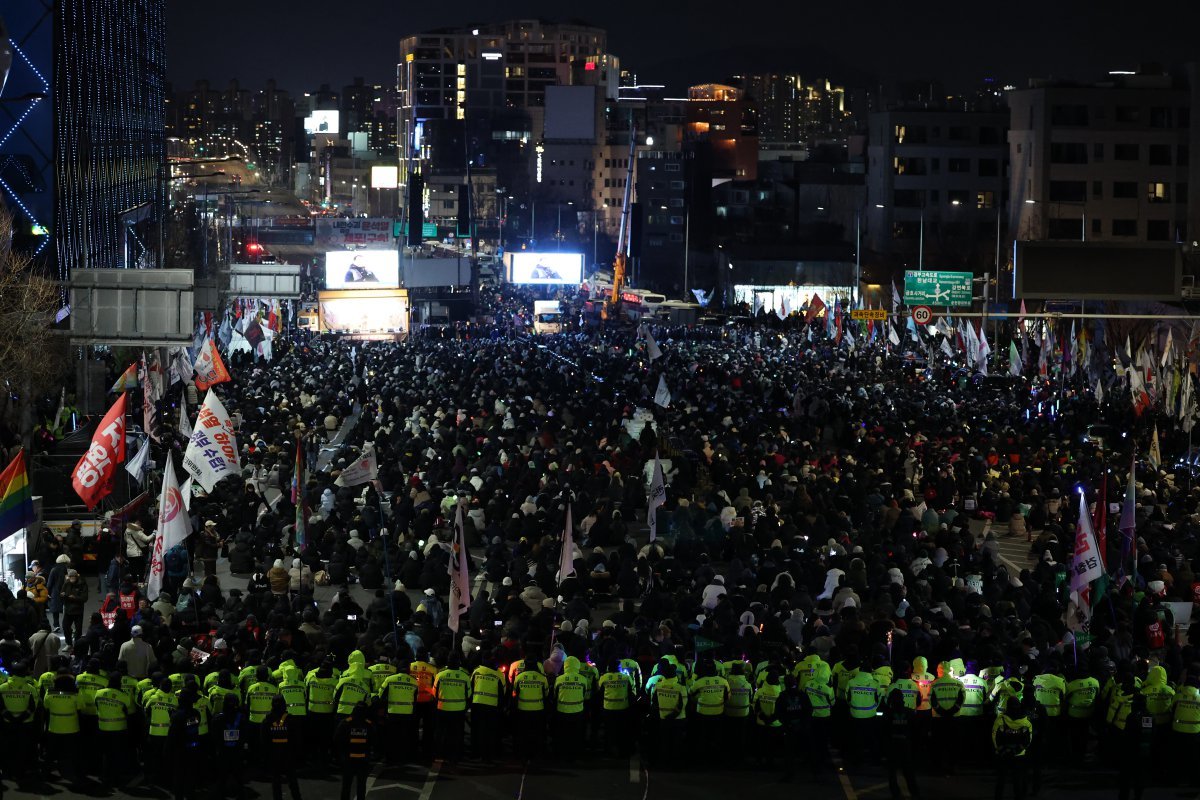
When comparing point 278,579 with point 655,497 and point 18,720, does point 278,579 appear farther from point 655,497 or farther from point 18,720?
point 18,720

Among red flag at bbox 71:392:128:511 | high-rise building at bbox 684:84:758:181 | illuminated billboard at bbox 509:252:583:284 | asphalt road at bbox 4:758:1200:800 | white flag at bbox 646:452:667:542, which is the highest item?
high-rise building at bbox 684:84:758:181

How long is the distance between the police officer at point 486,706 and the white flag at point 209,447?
7848mm

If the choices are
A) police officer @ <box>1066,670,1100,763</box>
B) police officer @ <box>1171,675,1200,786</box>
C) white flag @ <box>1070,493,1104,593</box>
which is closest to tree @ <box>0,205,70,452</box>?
white flag @ <box>1070,493,1104,593</box>

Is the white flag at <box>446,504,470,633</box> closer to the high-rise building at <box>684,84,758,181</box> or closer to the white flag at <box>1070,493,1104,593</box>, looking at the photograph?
the white flag at <box>1070,493,1104,593</box>

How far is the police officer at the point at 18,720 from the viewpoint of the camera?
45.9 feet

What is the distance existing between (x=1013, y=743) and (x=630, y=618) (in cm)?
516

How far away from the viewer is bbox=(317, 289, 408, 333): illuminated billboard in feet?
180

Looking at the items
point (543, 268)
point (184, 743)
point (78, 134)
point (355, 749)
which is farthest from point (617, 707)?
point (543, 268)

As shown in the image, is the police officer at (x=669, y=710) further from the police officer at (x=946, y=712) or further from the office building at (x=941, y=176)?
the office building at (x=941, y=176)

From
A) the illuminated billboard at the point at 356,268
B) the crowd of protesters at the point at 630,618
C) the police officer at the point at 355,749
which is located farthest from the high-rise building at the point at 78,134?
the police officer at the point at 355,749

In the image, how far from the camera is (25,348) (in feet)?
107

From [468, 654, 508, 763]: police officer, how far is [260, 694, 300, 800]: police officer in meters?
1.55

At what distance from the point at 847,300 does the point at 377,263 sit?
86.8 feet

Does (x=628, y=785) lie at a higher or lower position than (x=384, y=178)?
lower
